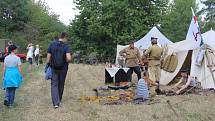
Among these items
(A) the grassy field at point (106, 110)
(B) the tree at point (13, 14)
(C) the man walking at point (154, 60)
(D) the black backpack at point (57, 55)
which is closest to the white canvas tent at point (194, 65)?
(C) the man walking at point (154, 60)

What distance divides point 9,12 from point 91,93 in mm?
51590

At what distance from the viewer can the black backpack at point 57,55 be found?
34.5ft

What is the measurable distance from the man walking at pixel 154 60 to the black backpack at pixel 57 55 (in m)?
3.92

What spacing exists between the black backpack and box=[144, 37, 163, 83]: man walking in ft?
12.9

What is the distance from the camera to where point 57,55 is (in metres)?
10.5

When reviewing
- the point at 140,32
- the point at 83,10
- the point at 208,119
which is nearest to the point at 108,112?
the point at 208,119

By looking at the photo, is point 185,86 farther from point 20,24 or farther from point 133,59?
point 20,24

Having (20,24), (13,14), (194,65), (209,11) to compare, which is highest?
(209,11)

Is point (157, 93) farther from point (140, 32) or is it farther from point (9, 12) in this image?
point (9, 12)

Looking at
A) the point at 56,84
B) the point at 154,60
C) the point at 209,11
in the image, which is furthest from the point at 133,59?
the point at 209,11

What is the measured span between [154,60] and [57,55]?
4220 mm

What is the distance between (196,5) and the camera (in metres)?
67.5

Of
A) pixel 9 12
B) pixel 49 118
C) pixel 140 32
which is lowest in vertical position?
pixel 49 118

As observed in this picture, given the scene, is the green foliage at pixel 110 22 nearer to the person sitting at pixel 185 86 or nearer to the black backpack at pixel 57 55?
the person sitting at pixel 185 86
